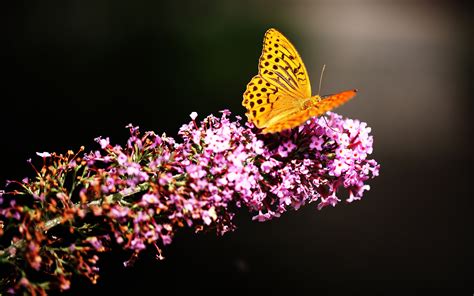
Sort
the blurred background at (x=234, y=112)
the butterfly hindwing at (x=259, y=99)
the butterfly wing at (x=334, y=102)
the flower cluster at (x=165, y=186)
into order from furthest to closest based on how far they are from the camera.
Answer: the blurred background at (x=234, y=112) < the butterfly hindwing at (x=259, y=99) < the butterfly wing at (x=334, y=102) < the flower cluster at (x=165, y=186)

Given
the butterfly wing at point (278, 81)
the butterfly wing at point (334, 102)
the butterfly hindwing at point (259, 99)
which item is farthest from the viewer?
the butterfly wing at point (278, 81)

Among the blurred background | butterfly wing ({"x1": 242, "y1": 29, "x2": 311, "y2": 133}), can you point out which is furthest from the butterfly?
the blurred background

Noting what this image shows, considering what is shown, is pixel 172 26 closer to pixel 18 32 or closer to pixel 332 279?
pixel 18 32

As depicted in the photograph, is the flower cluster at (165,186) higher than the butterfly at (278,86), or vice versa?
the butterfly at (278,86)

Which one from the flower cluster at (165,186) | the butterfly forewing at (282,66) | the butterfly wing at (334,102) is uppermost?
the butterfly forewing at (282,66)

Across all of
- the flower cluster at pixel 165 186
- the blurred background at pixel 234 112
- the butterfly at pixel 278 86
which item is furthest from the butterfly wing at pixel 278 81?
the blurred background at pixel 234 112

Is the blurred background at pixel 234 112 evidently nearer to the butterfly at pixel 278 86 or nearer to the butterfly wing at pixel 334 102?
the butterfly at pixel 278 86

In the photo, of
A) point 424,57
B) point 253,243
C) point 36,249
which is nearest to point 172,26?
point 253,243
